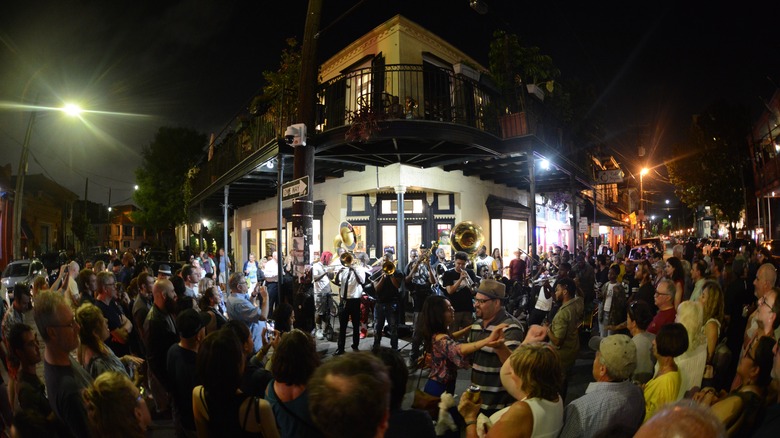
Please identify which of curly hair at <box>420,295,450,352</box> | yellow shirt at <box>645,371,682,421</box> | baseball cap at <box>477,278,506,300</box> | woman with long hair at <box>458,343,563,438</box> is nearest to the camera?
woman with long hair at <box>458,343,563,438</box>

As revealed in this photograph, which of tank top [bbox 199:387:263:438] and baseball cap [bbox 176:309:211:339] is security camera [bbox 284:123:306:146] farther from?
tank top [bbox 199:387:263:438]

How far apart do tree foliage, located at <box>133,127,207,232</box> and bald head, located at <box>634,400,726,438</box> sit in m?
43.0

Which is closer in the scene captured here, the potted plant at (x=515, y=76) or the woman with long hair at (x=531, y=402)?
the woman with long hair at (x=531, y=402)

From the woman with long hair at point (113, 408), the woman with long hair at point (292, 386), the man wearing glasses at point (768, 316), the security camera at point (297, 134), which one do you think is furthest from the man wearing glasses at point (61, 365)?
the man wearing glasses at point (768, 316)

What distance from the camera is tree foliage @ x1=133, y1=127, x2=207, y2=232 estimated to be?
4031 centimetres

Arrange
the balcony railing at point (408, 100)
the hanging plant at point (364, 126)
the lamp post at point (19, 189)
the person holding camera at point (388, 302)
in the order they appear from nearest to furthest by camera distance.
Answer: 1. the person holding camera at point (388, 302)
2. the hanging plant at point (364, 126)
3. the balcony railing at point (408, 100)
4. the lamp post at point (19, 189)

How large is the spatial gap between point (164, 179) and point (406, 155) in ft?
117

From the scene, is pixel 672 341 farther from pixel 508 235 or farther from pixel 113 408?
pixel 508 235

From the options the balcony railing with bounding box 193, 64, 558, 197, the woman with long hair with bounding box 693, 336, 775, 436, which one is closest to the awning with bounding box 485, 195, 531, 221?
the balcony railing with bounding box 193, 64, 558, 197

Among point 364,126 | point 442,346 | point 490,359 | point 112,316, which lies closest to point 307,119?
point 364,126

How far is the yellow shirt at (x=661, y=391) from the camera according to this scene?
9.96 ft

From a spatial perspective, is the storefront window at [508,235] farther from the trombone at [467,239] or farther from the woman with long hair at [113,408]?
the woman with long hair at [113,408]

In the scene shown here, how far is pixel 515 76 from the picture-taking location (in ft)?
42.6

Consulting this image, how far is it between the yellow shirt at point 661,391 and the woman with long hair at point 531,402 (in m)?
1.10
